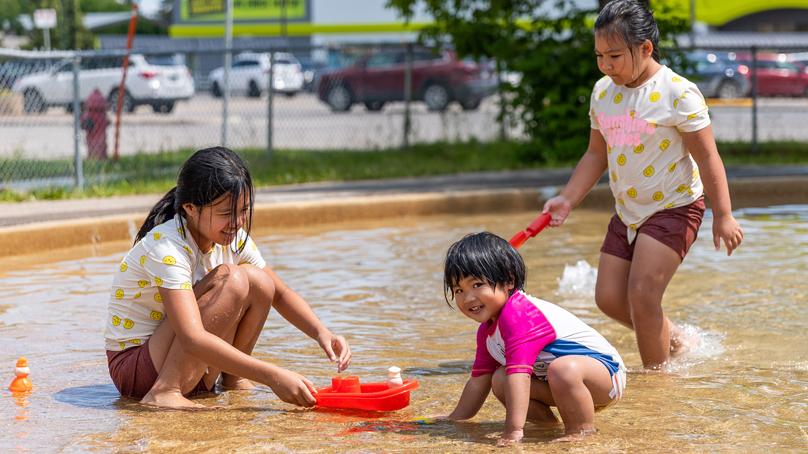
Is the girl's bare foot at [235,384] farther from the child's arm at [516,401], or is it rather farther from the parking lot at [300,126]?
the parking lot at [300,126]

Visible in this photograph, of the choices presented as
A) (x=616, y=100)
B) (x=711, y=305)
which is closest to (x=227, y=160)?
(x=616, y=100)

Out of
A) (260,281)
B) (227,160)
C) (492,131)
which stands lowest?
(492,131)

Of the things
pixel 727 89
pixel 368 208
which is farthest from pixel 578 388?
pixel 727 89

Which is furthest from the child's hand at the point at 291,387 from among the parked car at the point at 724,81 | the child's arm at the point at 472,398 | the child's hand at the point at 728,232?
the parked car at the point at 724,81

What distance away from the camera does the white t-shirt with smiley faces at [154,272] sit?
417 centimetres

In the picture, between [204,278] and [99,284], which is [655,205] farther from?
[99,284]

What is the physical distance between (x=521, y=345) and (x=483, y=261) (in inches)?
12.0

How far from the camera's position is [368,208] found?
10211 mm

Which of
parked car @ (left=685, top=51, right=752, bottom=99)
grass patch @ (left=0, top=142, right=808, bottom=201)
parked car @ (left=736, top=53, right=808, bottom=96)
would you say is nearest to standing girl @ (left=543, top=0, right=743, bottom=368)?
grass patch @ (left=0, top=142, right=808, bottom=201)

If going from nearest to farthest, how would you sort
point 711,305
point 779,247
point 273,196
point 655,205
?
point 655,205
point 711,305
point 779,247
point 273,196

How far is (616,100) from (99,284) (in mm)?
3797

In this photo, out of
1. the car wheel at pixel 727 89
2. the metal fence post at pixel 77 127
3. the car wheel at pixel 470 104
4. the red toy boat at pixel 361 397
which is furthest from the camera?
the car wheel at pixel 727 89

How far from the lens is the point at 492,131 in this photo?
1555 centimetres

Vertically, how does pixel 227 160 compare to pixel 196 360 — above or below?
above
